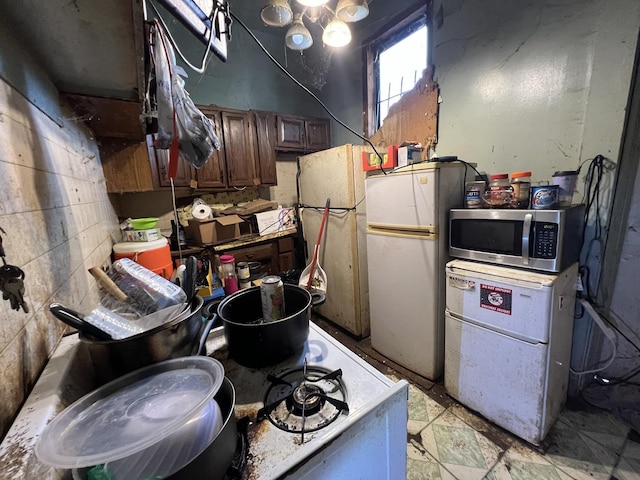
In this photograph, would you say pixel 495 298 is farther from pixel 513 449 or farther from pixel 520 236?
pixel 513 449

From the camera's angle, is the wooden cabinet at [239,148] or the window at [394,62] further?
the wooden cabinet at [239,148]

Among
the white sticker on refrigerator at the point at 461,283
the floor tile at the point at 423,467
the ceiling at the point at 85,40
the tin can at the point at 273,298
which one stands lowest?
the floor tile at the point at 423,467

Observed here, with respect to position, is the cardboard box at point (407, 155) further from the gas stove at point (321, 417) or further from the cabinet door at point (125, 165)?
the cabinet door at point (125, 165)

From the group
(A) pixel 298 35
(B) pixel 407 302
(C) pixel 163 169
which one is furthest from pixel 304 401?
(C) pixel 163 169

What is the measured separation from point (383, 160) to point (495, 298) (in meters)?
1.19

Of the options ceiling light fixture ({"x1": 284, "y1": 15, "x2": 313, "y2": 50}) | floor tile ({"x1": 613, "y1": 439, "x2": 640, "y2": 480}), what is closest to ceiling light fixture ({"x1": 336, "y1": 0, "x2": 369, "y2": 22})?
ceiling light fixture ({"x1": 284, "y1": 15, "x2": 313, "y2": 50})

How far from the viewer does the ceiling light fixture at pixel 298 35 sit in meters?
1.80

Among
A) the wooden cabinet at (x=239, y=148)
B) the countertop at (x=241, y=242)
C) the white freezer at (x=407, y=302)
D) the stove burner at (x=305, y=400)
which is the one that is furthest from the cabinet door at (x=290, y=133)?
the stove burner at (x=305, y=400)

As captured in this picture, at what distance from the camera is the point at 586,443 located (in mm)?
1325

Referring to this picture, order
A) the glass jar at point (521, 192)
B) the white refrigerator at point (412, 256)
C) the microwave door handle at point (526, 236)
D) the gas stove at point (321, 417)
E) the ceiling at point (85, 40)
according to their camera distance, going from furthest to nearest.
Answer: the white refrigerator at point (412, 256) → the glass jar at point (521, 192) → the microwave door handle at point (526, 236) → the ceiling at point (85, 40) → the gas stove at point (321, 417)

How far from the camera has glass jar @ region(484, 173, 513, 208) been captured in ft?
4.63

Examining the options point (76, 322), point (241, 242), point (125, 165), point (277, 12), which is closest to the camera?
point (76, 322)

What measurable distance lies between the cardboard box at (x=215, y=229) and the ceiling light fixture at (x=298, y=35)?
61.6 inches

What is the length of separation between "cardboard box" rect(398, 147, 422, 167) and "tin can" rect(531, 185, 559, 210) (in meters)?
0.80
